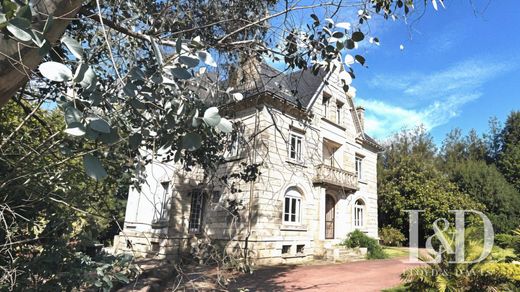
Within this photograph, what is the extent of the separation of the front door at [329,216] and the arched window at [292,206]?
298 centimetres

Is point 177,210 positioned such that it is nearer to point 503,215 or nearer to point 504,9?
point 504,9

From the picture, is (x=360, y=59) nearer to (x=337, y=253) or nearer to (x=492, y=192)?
(x=337, y=253)

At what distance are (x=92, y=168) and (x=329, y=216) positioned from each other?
60.9ft

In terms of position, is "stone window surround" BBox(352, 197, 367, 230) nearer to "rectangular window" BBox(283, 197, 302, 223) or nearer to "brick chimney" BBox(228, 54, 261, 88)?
"rectangular window" BBox(283, 197, 302, 223)

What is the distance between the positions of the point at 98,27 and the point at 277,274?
976cm

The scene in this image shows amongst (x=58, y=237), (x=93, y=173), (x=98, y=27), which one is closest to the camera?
(x=93, y=173)

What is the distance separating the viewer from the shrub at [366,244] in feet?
57.7

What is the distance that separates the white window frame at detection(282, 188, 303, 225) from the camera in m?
15.8

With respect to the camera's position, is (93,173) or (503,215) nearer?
(93,173)

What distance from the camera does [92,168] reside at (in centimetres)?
131

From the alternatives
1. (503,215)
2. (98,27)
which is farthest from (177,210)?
(503,215)

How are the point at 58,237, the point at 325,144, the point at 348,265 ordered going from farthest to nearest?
1. the point at 325,144
2. the point at 348,265
3. the point at 58,237

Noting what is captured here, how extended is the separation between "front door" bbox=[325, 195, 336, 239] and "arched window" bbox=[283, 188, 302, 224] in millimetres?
2976

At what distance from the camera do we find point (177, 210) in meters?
16.4
